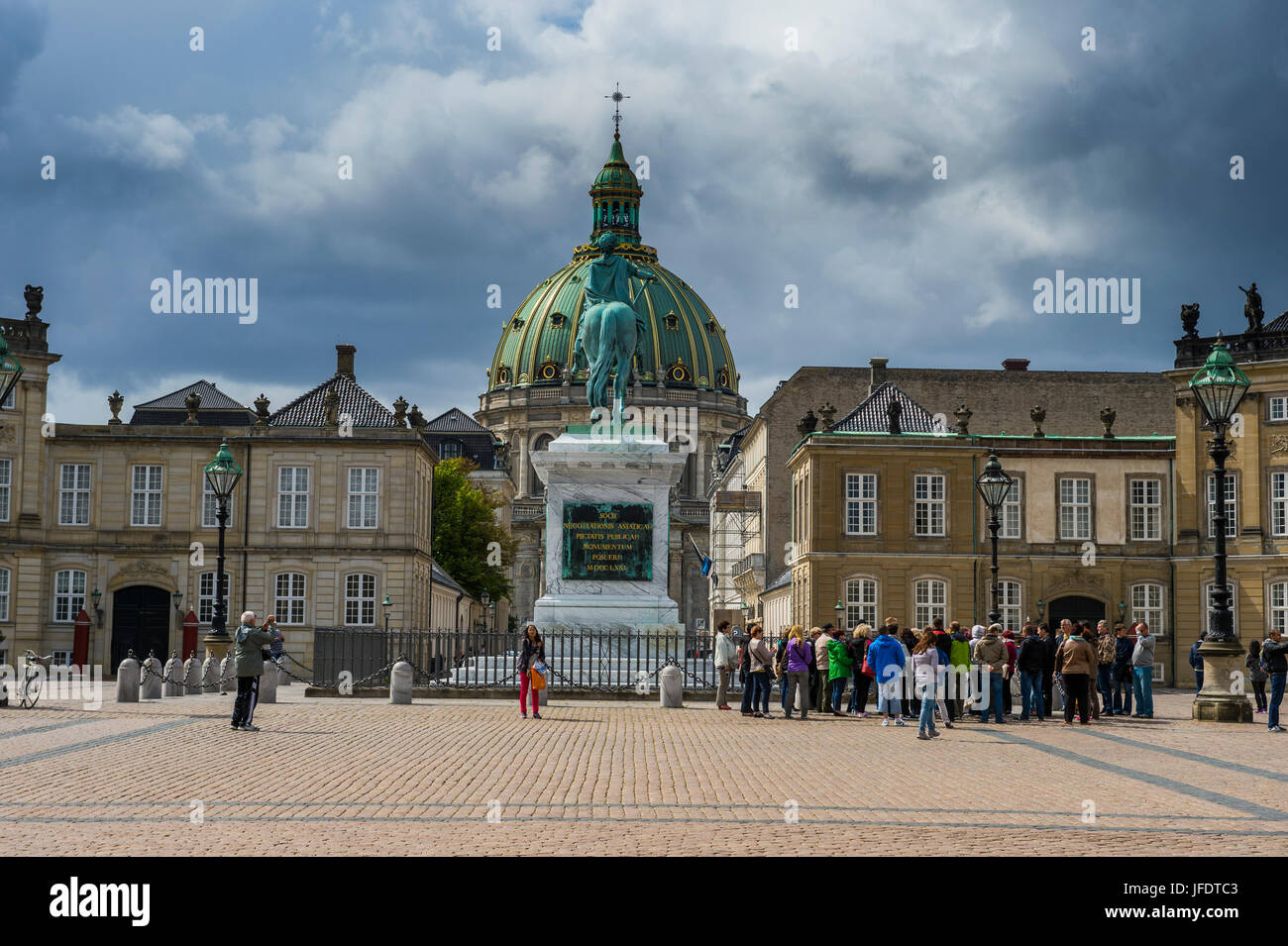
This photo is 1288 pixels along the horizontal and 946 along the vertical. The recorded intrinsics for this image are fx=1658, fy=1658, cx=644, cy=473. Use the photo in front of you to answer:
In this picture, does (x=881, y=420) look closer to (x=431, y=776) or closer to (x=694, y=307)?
(x=431, y=776)

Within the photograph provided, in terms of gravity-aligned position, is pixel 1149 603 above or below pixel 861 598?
below

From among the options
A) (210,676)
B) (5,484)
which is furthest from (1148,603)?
(5,484)

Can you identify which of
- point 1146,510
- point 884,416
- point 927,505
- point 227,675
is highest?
point 884,416

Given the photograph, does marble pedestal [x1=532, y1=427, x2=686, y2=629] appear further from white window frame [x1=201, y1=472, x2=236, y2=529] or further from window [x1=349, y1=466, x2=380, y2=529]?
white window frame [x1=201, y1=472, x2=236, y2=529]

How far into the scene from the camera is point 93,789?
15141mm

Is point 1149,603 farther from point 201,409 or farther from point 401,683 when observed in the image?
point 201,409

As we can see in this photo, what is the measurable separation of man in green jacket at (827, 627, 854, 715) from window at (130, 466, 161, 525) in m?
36.7

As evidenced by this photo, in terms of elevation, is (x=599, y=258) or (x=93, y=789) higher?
(x=599, y=258)

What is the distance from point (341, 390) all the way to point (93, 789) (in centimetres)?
4993

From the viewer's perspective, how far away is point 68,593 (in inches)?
2320

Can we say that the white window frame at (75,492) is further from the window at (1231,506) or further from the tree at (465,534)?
the window at (1231,506)

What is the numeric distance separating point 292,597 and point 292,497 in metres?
3.59
